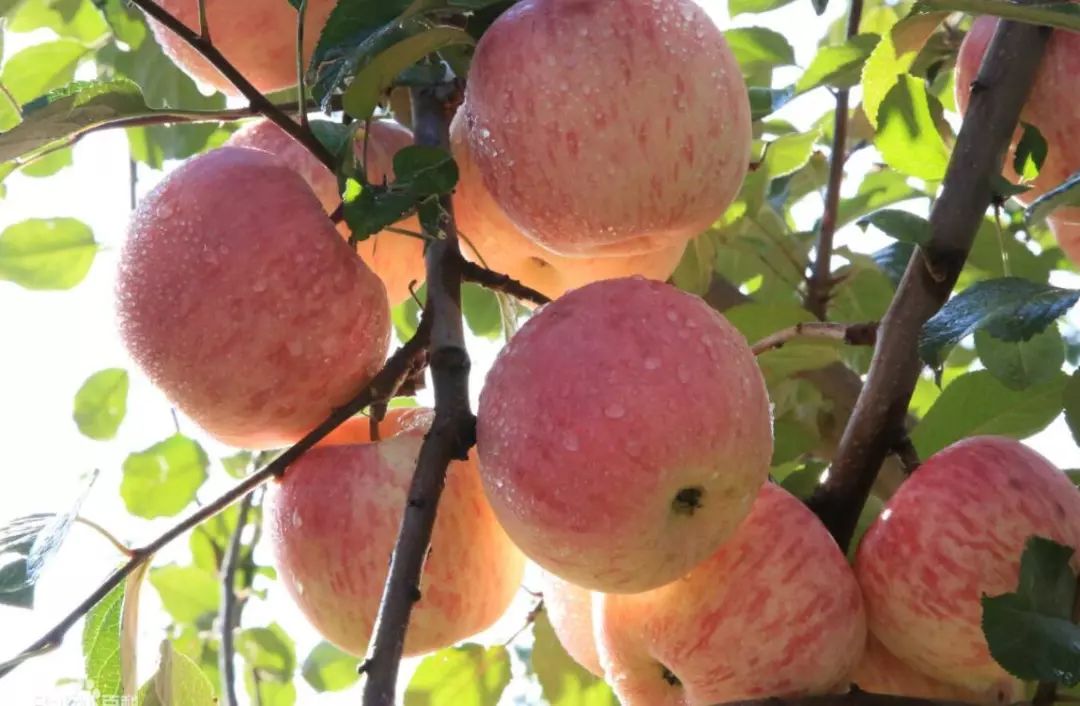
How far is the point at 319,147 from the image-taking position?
85 centimetres

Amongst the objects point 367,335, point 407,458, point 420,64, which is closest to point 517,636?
point 407,458

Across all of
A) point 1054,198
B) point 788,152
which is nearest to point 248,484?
point 1054,198

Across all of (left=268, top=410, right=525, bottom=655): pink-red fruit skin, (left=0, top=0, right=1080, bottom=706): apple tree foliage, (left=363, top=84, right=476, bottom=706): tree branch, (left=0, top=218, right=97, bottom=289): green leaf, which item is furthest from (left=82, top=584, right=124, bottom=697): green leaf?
(left=0, top=218, right=97, bottom=289): green leaf

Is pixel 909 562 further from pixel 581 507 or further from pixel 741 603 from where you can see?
pixel 581 507

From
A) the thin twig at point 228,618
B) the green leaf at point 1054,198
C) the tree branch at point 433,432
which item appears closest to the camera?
the tree branch at point 433,432

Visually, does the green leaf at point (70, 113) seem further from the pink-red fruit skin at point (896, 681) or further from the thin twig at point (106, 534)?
the pink-red fruit skin at point (896, 681)

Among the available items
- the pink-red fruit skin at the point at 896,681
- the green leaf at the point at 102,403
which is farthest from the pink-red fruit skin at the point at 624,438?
the green leaf at the point at 102,403

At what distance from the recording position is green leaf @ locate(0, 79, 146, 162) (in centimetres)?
85

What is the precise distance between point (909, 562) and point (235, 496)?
50 cm

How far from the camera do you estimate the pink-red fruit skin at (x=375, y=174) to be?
1048 mm

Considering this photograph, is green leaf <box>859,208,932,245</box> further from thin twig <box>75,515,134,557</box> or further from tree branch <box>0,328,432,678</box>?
thin twig <box>75,515,134,557</box>

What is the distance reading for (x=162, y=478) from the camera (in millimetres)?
1440

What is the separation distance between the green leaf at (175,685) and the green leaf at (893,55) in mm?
797

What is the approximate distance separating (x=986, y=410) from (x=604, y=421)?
502 millimetres
